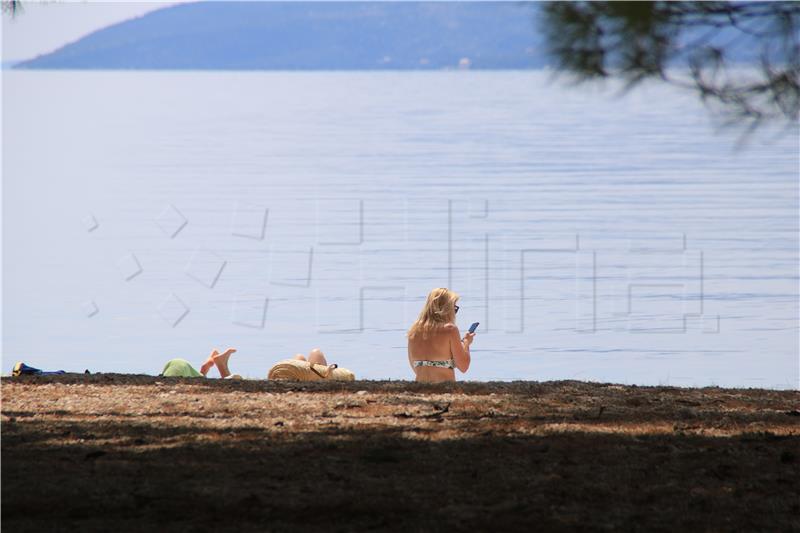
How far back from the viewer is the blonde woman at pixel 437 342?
8742 millimetres

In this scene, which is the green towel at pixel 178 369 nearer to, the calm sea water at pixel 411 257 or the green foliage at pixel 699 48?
the calm sea water at pixel 411 257

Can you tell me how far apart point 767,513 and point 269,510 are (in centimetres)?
194

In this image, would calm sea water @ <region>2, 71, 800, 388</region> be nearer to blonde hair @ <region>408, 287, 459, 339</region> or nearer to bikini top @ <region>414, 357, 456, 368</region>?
blonde hair @ <region>408, 287, 459, 339</region>

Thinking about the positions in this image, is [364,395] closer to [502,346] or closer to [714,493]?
[714,493]

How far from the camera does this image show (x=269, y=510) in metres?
4.98

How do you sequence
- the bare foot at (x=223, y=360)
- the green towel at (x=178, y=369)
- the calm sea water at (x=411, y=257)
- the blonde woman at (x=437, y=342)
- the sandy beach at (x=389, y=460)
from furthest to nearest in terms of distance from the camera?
the calm sea water at (x=411, y=257) < the bare foot at (x=223, y=360) < the green towel at (x=178, y=369) < the blonde woman at (x=437, y=342) < the sandy beach at (x=389, y=460)

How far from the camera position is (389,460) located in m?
5.68

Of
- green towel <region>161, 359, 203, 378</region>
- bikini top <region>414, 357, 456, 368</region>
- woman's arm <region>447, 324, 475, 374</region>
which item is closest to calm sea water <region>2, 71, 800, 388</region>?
woman's arm <region>447, 324, 475, 374</region>

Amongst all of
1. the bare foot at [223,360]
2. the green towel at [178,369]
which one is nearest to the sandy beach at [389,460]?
the green towel at [178,369]

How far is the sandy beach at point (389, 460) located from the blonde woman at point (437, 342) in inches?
51.4

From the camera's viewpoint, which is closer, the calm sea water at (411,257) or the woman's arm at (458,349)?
the woman's arm at (458,349)

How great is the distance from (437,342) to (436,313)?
191 mm

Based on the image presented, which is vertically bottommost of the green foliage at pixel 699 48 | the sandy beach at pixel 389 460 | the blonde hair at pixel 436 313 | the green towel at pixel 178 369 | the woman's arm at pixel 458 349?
the sandy beach at pixel 389 460

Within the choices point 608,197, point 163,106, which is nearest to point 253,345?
point 608,197
